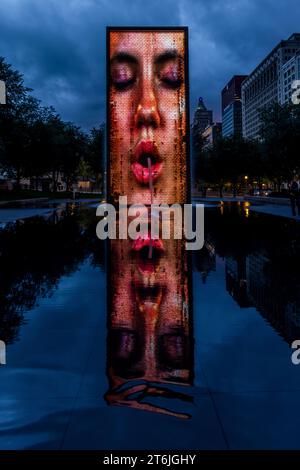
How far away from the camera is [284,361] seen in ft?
17.3

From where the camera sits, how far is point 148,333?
642 centimetres

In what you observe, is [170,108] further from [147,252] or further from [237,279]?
[237,279]

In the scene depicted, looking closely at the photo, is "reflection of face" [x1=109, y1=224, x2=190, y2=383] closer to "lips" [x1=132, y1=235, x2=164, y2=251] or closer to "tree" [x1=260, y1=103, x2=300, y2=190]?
"lips" [x1=132, y1=235, x2=164, y2=251]

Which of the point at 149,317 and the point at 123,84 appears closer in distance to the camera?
the point at 149,317

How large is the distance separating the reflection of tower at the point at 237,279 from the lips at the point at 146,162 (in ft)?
83.4

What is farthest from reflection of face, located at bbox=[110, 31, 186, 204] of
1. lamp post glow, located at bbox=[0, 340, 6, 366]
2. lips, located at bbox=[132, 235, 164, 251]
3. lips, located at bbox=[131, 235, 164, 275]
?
lamp post glow, located at bbox=[0, 340, 6, 366]

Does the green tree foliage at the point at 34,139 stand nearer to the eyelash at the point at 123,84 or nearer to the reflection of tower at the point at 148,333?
the eyelash at the point at 123,84

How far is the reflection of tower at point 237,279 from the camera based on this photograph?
8.37m

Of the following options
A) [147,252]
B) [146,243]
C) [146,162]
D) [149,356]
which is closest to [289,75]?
[146,162]

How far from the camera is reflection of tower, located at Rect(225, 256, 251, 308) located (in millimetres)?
8367

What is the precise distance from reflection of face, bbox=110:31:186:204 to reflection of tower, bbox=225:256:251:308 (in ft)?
83.8

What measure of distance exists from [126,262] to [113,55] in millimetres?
30224

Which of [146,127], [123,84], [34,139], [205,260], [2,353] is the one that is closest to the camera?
[2,353]

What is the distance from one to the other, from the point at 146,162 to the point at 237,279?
94.4ft
